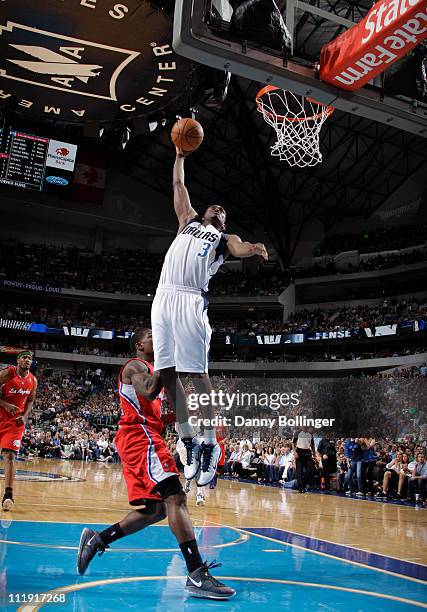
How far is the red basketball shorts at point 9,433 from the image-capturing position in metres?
6.82

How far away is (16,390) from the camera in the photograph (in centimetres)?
698

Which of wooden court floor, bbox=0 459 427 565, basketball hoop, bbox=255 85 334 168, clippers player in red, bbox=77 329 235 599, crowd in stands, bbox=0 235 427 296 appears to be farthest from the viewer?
crowd in stands, bbox=0 235 427 296

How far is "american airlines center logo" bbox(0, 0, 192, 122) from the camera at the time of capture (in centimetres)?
1051

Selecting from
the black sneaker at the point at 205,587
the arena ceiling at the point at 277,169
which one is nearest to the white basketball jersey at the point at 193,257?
the black sneaker at the point at 205,587

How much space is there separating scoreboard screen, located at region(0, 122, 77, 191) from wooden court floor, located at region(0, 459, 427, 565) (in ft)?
46.3

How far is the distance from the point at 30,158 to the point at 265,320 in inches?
702

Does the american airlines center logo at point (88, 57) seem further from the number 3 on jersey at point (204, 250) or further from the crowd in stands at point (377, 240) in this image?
the crowd in stands at point (377, 240)

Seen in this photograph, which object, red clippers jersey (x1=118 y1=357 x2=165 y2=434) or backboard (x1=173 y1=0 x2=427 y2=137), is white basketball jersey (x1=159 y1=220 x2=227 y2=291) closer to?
red clippers jersey (x1=118 y1=357 x2=165 y2=434)

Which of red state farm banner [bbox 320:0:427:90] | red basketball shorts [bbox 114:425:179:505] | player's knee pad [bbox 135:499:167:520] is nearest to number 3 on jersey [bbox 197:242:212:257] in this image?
red basketball shorts [bbox 114:425:179:505]

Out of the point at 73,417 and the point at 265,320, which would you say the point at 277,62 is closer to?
the point at 73,417

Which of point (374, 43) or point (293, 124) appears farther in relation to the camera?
point (293, 124)

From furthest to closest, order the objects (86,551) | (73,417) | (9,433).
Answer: (73,417), (9,433), (86,551)

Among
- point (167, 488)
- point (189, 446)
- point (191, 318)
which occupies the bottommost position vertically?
point (167, 488)

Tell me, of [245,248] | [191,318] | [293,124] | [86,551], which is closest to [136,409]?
[191,318]
